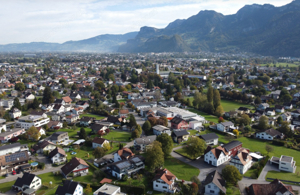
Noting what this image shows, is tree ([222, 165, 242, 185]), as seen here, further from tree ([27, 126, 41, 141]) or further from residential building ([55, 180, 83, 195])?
tree ([27, 126, 41, 141])

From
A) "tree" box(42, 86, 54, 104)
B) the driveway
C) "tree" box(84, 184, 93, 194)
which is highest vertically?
"tree" box(42, 86, 54, 104)

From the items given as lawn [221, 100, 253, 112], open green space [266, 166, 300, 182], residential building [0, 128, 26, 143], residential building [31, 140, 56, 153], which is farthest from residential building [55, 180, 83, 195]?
lawn [221, 100, 253, 112]

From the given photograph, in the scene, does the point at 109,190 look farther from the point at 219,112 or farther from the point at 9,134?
the point at 219,112

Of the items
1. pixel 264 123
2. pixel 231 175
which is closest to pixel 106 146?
pixel 231 175

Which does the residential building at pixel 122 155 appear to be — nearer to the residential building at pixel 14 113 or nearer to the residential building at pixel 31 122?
the residential building at pixel 31 122

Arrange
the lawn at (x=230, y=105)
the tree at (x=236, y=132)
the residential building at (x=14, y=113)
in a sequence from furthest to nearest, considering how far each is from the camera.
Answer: the lawn at (x=230, y=105), the residential building at (x=14, y=113), the tree at (x=236, y=132)

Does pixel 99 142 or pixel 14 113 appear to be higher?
pixel 14 113

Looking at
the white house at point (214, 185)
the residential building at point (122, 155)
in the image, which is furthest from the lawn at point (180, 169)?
the residential building at point (122, 155)
